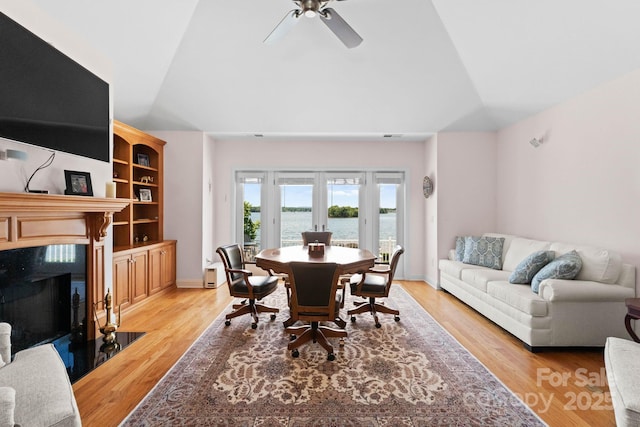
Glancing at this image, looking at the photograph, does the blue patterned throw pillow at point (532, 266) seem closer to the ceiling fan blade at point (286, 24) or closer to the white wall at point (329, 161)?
the white wall at point (329, 161)

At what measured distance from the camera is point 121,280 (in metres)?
3.93

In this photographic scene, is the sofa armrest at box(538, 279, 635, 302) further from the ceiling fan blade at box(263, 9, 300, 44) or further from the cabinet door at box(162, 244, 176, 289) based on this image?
the cabinet door at box(162, 244, 176, 289)

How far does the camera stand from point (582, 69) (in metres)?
3.33

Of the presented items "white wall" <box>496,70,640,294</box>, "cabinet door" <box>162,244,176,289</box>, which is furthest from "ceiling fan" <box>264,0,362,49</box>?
"cabinet door" <box>162,244,176,289</box>

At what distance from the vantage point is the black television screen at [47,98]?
2.15m

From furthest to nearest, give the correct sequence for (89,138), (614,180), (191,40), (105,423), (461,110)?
(461,110), (191,40), (614,180), (89,138), (105,423)

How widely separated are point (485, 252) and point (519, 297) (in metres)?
1.52

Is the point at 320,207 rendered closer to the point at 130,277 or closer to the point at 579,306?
the point at 130,277

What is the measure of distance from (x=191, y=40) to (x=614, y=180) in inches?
187

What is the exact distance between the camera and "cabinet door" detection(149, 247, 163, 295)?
4566mm

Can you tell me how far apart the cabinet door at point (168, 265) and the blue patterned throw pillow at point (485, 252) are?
14.4 ft

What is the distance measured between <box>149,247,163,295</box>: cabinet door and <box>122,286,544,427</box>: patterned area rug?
5.59ft

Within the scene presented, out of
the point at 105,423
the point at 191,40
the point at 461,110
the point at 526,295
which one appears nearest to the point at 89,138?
the point at 191,40

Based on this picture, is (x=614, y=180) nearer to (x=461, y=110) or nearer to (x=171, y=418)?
(x=461, y=110)
